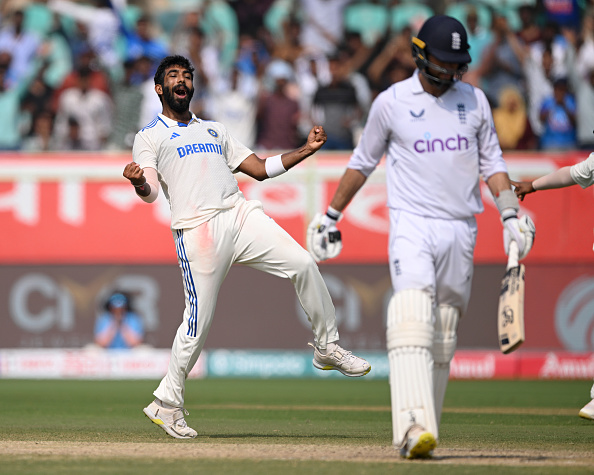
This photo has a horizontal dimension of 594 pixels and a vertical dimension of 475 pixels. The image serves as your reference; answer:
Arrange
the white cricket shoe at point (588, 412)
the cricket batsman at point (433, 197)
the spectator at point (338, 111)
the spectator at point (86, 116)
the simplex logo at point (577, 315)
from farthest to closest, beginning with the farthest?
the spectator at point (86, 116) < the spectator at point (338, 111) < the simplex logo at point (577, 315) < the white cricket shoe at point (588, 412) < the cricket batsman at point (433, 197)

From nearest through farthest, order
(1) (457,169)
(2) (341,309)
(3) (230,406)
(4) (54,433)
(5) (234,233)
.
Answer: (1) (457,169) < (5) (234,233) < (4) (54,433) < (3) (230,406) < (2) (341,309)

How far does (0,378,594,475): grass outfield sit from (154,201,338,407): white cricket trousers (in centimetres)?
57

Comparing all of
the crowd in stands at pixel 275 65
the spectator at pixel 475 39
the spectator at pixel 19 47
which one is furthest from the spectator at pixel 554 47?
the spectator at pixel 19 47

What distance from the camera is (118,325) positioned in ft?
44.7

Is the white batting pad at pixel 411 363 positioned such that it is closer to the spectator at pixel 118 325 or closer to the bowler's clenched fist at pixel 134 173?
the bowler's clenched fist at pixel 134 173

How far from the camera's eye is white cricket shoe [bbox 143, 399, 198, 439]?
6.55 m

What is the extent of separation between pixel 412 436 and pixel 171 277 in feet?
28.9

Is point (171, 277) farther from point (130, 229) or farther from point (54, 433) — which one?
point (54, 433)

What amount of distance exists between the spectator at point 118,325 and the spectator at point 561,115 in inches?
246

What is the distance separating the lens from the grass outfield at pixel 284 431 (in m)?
5.14

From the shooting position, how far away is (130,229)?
13680 mm

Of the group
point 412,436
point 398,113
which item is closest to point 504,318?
point 412,436

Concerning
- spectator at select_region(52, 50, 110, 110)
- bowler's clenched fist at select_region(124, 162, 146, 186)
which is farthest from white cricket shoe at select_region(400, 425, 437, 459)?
spectator at select_region(52, 50, 110, 110)

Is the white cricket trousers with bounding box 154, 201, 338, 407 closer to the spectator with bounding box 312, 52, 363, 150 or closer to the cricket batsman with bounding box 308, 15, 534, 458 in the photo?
the cricket batsman with bounding box 308, 15, 534, 458
